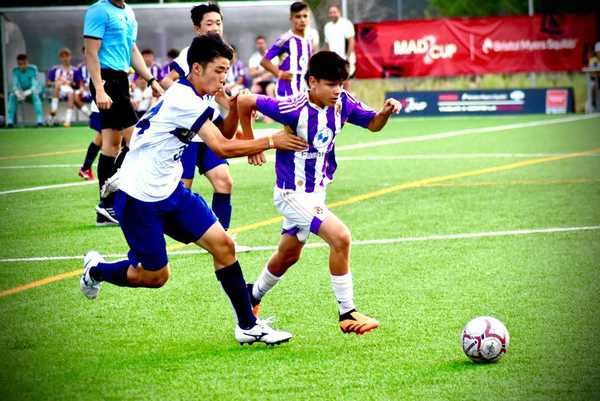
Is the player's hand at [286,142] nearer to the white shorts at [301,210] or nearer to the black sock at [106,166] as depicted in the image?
the white shorts at [301,210]

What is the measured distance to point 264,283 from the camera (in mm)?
7059

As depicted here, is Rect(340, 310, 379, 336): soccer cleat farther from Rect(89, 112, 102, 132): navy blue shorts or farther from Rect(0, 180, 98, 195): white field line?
Rect(0, 180, 98, 195): white field line

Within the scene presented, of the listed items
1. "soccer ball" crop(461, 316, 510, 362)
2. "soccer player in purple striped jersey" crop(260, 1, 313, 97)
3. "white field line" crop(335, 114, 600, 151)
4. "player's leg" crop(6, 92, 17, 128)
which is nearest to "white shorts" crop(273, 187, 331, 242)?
"soccer ball" crop(461, 316, 510, 362)

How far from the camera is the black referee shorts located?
1145 cm

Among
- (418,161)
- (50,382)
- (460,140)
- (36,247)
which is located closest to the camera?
(50,382)

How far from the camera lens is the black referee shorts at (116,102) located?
11.5 m

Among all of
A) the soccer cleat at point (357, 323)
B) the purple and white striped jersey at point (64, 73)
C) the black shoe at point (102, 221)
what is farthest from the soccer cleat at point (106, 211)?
the purple and white striped jersey at point (64, 73)

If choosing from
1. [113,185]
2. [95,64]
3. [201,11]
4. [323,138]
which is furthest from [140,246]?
[95,64]

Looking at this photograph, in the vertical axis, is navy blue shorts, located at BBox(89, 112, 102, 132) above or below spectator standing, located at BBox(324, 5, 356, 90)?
above

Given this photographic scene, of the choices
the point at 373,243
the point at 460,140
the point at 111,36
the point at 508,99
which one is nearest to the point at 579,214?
the point at 373,243

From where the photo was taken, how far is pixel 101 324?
7.03 metres

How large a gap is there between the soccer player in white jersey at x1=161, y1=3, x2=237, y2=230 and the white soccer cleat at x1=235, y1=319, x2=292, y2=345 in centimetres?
323

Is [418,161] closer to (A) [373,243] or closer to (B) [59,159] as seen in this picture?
(B) [59,159]

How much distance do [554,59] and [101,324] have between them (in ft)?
86.7
